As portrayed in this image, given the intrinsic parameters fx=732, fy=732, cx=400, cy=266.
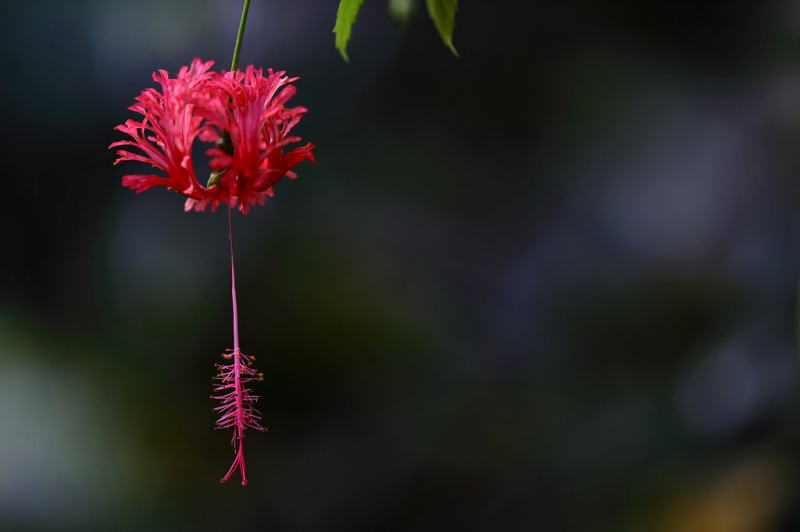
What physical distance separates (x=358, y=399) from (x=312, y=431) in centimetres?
22

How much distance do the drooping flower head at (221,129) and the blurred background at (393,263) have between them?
2.09 metres

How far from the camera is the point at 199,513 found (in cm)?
280

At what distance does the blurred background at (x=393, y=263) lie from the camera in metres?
2.78

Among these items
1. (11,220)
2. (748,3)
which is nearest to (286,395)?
(11,220)

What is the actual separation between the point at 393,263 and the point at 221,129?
2143 millimetres

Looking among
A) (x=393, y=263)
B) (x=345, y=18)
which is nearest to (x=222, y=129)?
(x=345, y=18)

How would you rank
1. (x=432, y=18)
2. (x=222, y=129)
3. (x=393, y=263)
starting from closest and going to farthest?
1. (x=432, y=18)
2. (x=222, y=129)
3. (x=393, y=263)

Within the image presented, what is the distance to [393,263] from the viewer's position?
2.85 metres

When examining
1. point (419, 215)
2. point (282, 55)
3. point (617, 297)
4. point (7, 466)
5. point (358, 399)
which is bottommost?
point (7, 466)

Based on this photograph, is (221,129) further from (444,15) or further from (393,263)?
(393,263)

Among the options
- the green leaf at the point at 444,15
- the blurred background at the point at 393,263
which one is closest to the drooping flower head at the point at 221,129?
the green leaf at the point at 444,15

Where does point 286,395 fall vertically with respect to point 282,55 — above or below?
below

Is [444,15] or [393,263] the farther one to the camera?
[393,263]

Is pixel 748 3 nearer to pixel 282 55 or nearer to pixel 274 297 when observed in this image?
pixel 282 55
